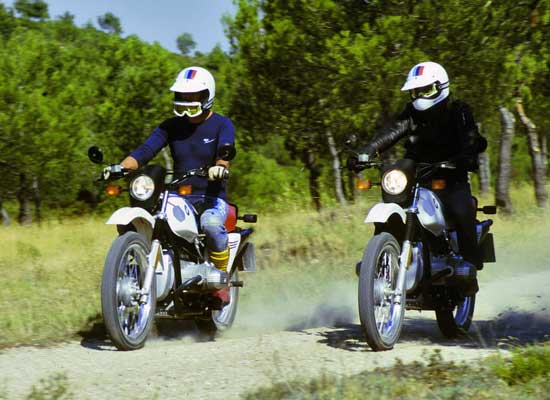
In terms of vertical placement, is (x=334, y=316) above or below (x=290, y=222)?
below

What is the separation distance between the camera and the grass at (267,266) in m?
8.33

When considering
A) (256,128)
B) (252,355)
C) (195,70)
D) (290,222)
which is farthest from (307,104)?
(252,355)

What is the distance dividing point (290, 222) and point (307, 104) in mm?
8588

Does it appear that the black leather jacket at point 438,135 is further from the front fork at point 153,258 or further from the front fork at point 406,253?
the front fork at point 153,258

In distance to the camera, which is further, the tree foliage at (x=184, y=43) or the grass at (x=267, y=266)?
the tree foliage at (x=184, y=43)

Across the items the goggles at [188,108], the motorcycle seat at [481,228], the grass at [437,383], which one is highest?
the goggles at [188,108]

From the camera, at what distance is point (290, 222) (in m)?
16.2

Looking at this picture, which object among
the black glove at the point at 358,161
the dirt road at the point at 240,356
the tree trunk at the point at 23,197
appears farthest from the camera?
the tree trunk at the point at 23,197

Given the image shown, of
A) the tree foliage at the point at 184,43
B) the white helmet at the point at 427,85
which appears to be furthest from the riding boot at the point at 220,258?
the tree foliage at the point at 184,43

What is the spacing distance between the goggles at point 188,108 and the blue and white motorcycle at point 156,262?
59cm

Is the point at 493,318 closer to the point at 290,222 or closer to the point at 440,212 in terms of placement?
the point at 440,212

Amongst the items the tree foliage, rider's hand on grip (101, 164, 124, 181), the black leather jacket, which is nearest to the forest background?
the black leather jacket

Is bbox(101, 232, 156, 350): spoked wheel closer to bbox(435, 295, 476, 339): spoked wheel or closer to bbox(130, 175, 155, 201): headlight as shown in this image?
bbox(130, 175, 155, 201): headlight

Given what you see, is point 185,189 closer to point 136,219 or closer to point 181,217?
point 181,217
